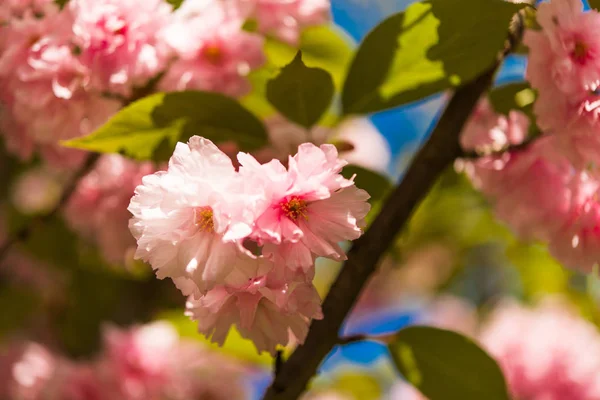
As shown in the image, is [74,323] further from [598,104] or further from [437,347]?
[598,104]

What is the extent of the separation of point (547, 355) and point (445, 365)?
54 cm

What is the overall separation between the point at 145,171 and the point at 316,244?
49 centimetres

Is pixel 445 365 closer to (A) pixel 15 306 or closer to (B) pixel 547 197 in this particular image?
(B) pixel 547 197

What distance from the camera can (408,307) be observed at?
1.94 meters

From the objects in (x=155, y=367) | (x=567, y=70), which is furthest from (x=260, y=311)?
(x=155, y=367)

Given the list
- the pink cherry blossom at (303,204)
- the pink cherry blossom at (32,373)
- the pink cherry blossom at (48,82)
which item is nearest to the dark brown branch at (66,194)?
the pink cherry blossom at (48,82)

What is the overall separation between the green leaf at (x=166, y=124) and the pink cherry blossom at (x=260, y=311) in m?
0.21

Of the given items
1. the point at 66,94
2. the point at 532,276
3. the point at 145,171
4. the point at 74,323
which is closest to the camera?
the point at 66,94

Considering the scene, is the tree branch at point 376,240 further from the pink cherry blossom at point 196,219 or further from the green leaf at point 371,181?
the pink cherry blossom at point 196,219

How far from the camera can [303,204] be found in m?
0.49

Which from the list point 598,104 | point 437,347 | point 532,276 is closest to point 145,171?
point 437,347

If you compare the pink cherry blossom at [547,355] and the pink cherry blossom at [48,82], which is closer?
the pink cherry blossom at [48,82]

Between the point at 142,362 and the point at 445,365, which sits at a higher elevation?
the point at 445,365

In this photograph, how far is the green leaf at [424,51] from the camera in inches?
25.1
